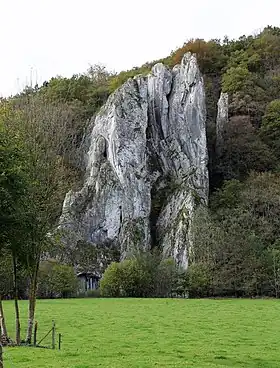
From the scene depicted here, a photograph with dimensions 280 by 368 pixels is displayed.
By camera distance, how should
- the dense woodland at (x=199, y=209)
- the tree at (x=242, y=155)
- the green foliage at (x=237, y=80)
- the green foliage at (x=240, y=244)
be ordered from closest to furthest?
1. the dense woodland at (x=199, y=209)
2. the green foliage at (x=240, y=244)
3. the tree at (x=242, y=155)
4. the green foliage at (x=237, y=80)

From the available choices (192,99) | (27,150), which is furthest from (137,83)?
(27,150)

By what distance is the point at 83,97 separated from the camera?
111812 millimetres

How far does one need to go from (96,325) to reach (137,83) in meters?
66.1

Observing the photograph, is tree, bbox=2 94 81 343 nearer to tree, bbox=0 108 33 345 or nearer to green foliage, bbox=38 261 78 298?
tree, bbox=0 108 33 345

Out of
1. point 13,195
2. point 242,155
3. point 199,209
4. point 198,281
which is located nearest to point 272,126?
point 242,155

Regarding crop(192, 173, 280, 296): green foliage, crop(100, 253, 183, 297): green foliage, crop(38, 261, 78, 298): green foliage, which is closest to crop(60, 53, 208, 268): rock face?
crop(192, 173, 280, 296): green foliage

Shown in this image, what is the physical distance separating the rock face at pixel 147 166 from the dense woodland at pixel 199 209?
422cm

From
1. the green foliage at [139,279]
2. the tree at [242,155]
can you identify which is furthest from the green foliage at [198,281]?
the tree at [242,155]

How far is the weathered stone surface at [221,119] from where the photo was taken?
97062mm

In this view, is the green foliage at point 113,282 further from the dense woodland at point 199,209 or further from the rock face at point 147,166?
the rock face at point 147,166

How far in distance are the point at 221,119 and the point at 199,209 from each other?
2646cm

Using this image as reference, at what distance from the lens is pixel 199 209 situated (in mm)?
78062

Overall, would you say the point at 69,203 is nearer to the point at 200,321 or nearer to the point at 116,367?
the point at 200,321

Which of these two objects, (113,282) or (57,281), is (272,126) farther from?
(57,281)
